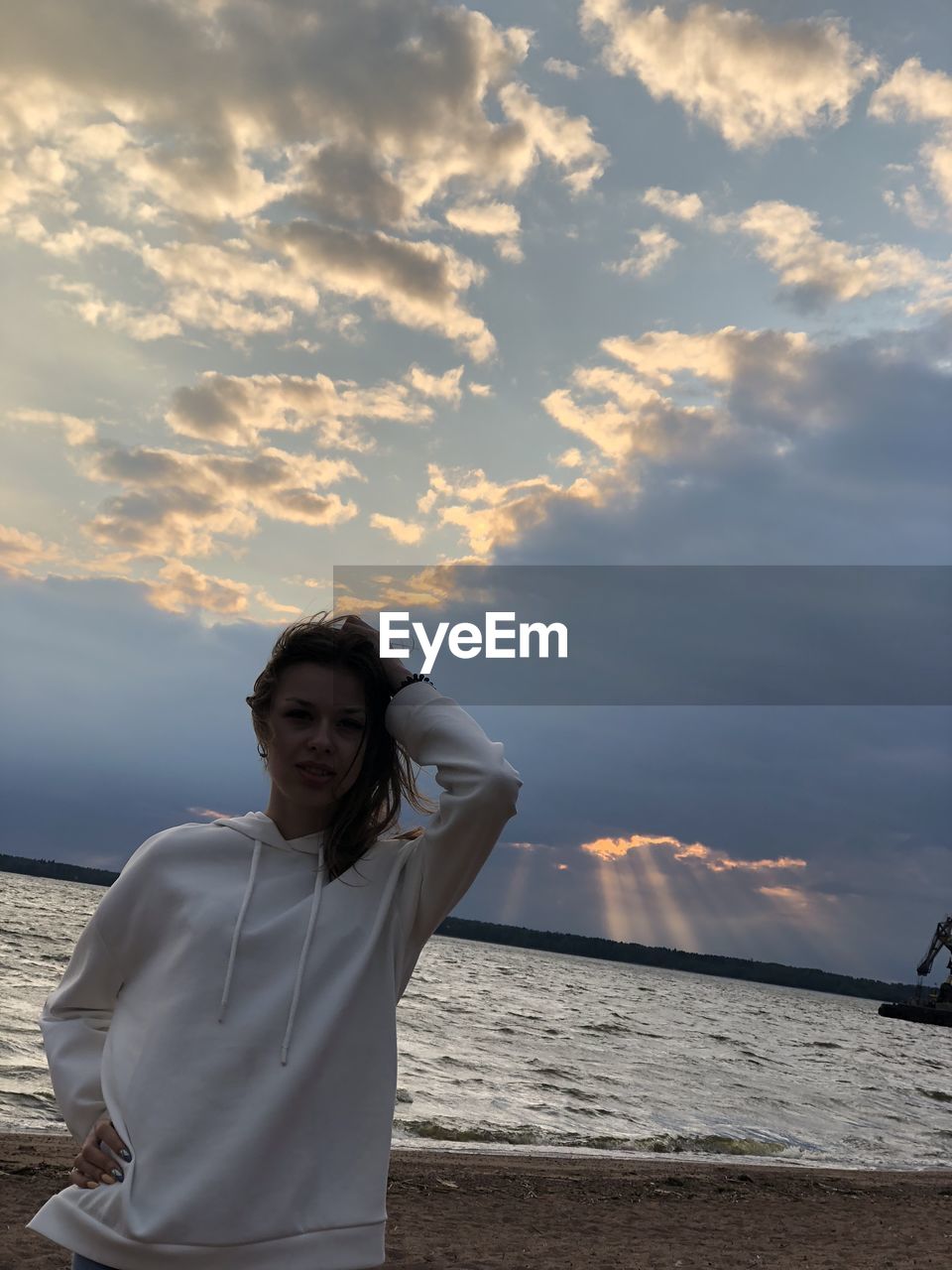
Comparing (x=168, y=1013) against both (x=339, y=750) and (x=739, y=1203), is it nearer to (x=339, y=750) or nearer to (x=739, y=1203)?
(x=339, y=750)

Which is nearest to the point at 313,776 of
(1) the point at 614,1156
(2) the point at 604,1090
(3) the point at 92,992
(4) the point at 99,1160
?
(3) the point at 92,992

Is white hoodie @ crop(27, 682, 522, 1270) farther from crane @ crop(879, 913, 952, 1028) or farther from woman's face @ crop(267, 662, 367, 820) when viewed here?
crane @ crop(879, 913, 952, 1028)

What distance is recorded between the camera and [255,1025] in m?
2.02

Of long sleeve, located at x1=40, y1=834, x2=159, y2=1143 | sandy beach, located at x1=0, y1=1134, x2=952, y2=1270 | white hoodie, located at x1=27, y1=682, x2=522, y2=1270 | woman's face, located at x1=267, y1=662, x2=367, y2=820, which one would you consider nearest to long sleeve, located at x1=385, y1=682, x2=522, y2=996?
white hoodie, located at x1=27, y1=682, x2=522, y2=1270

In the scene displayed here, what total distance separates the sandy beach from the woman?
5173 millimetres

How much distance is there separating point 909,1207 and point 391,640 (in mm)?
11616

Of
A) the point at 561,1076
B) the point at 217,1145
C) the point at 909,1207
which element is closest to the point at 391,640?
the point at 217,1145

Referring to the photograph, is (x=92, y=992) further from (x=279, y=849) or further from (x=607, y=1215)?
(x=607, y=1215)

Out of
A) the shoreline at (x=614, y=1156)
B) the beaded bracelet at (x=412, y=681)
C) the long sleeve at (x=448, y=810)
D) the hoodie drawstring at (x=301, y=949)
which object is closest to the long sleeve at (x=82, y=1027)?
the hoodie drawstring at (x=301, y=949)

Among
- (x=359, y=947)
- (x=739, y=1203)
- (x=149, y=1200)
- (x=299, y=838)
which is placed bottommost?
(x=739, y=1203)

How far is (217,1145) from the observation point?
1.91 metres

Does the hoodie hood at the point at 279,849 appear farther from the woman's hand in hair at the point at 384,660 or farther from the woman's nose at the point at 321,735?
the woman's hand in hair at the point at 384,660

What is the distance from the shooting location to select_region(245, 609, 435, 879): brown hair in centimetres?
229

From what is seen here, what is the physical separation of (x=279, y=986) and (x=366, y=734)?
1.91 ft
